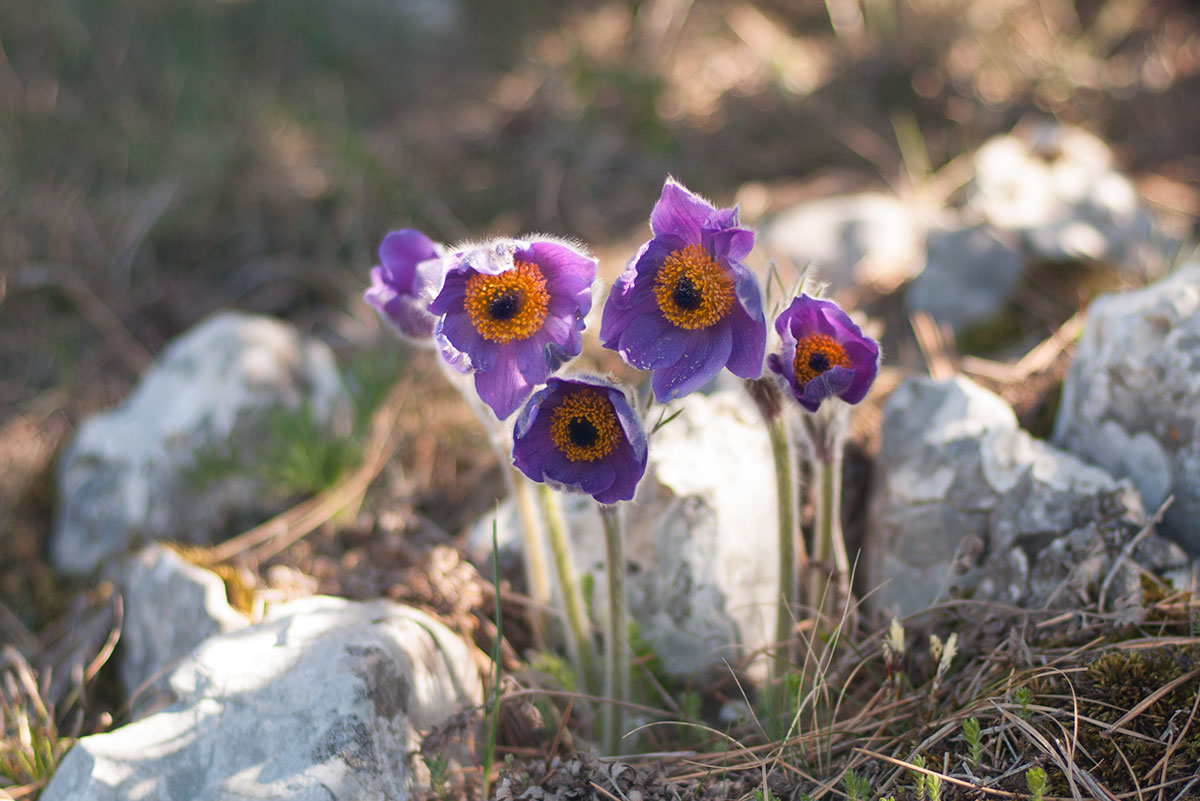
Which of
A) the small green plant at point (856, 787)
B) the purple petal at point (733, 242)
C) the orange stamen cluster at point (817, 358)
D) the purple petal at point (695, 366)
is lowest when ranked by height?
the small green plant at point (856, 787)

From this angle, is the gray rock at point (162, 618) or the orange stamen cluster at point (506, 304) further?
the gray rock at point (162, 618)

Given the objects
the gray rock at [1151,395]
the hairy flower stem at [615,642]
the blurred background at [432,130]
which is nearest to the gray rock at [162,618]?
the hairy flower stem at [615,642]

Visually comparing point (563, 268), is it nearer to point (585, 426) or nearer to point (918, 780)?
point (585, 426)

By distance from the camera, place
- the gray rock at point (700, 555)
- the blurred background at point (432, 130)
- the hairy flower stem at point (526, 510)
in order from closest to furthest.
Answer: the hairy flower stem at point (526, 510)
the gray rock at point (700, 555)
the blurred background at point (432, 130)

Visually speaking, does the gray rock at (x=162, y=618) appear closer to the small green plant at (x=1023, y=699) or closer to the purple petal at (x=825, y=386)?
the purple petal at (x=825, y=386)

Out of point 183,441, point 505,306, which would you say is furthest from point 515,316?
point 183,441

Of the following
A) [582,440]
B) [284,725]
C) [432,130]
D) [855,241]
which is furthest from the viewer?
[432,130]

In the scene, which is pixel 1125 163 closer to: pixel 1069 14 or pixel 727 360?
pixel 1069 14
